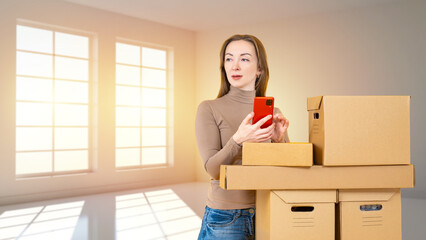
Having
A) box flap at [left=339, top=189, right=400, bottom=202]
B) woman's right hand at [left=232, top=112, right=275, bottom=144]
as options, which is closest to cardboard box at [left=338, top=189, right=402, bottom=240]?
box flap at [left=339, top=189, right=400, bottom=202]

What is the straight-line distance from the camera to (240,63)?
4.08ft

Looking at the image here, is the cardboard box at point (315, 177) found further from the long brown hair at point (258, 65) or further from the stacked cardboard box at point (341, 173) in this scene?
the long brown hair at point (258, 65)

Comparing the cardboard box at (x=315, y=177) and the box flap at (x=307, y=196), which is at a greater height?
the cardboard box at (x=315, y=177)

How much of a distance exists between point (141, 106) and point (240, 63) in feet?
14.1

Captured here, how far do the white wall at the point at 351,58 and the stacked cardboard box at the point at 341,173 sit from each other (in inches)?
156

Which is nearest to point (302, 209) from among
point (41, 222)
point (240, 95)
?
point (240, 95)

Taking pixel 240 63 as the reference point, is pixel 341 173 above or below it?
below

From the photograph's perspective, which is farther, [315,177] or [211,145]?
[211,145]

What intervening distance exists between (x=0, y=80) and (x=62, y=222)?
76.8 inches

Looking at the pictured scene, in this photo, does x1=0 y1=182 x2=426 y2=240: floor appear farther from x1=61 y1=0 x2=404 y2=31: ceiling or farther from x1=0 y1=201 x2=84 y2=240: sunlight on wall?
x1=61 y1=0 x2=404 y2=31: ceiling

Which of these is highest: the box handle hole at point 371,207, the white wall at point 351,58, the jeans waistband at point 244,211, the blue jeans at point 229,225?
the white wall at point 351,58

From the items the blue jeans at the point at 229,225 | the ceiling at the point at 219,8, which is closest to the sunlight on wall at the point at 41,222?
the blue jeans at the point at 229,225

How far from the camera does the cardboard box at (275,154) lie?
3.08 ft

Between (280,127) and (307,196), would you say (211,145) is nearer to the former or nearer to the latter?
(280,127)
